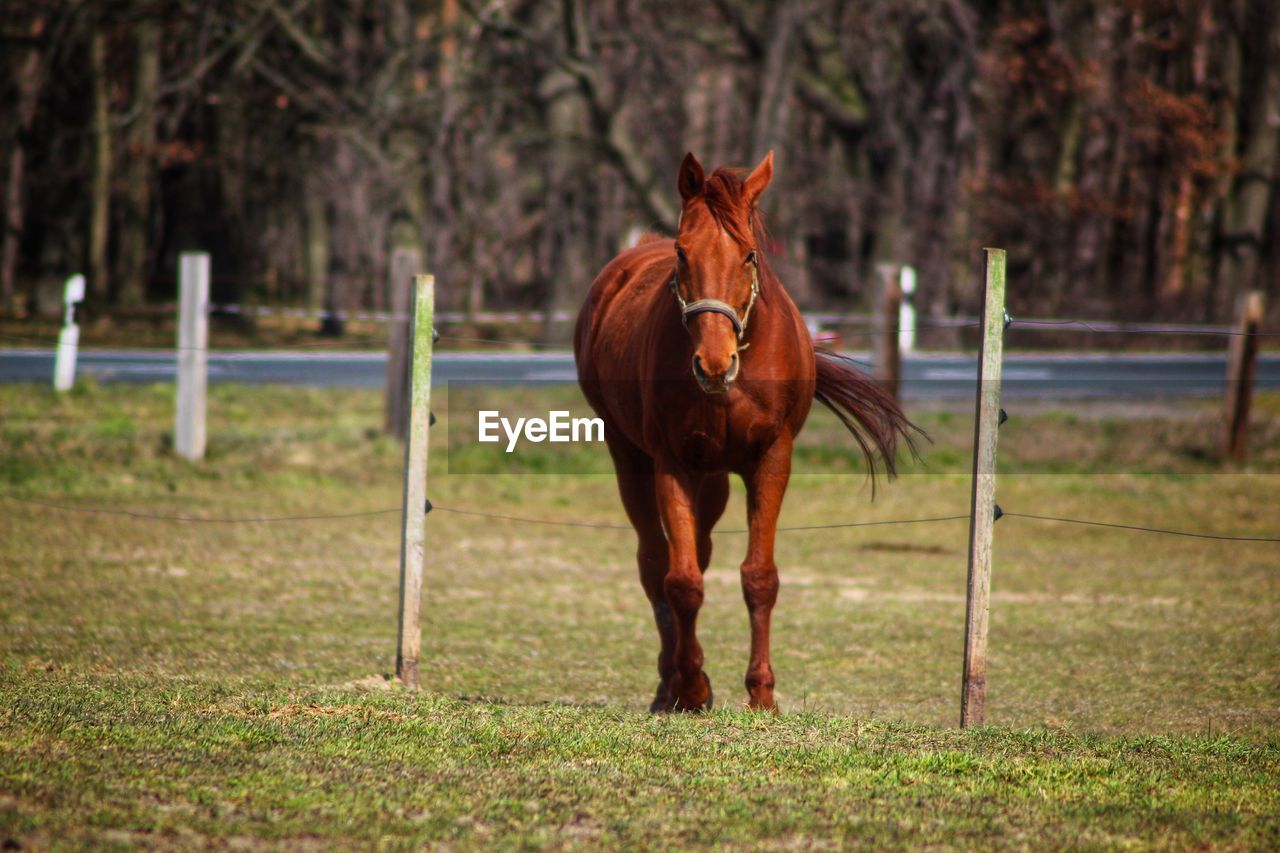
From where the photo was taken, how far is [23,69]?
28.3 meters

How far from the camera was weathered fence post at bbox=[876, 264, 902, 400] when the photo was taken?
14.9m

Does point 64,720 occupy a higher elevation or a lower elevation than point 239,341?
lower

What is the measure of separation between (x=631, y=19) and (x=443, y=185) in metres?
5.05

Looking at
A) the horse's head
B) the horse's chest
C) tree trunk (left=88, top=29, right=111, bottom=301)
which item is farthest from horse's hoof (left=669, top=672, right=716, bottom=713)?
tree trunk (left=88, top=29, right=111, bottom=301)

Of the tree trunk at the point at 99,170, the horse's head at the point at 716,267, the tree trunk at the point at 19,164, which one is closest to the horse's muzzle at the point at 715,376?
the horse's head at the point at 716,267

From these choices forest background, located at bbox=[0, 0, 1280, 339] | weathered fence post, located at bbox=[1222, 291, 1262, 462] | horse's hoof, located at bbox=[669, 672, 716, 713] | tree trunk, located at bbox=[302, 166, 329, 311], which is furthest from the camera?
tree trunk, located at bbox=[302, 166, 329, 311]

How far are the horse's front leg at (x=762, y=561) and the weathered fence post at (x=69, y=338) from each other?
1145cm

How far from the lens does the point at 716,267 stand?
5562 mm

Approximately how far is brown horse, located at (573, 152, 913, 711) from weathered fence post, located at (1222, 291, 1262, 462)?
30.5 feet

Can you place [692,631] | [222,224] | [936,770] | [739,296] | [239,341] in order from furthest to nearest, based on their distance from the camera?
[222,224], [239,341], [692,631], [739,296], [936,770]

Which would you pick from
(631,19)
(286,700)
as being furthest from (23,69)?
(286,700)

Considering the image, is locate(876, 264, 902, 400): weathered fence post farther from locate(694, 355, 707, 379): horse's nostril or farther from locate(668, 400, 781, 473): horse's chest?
locate(694, 355, 707, 379): horse's nostril

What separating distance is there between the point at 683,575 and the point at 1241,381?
10.8m

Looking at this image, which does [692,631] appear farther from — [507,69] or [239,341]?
[507,69]
